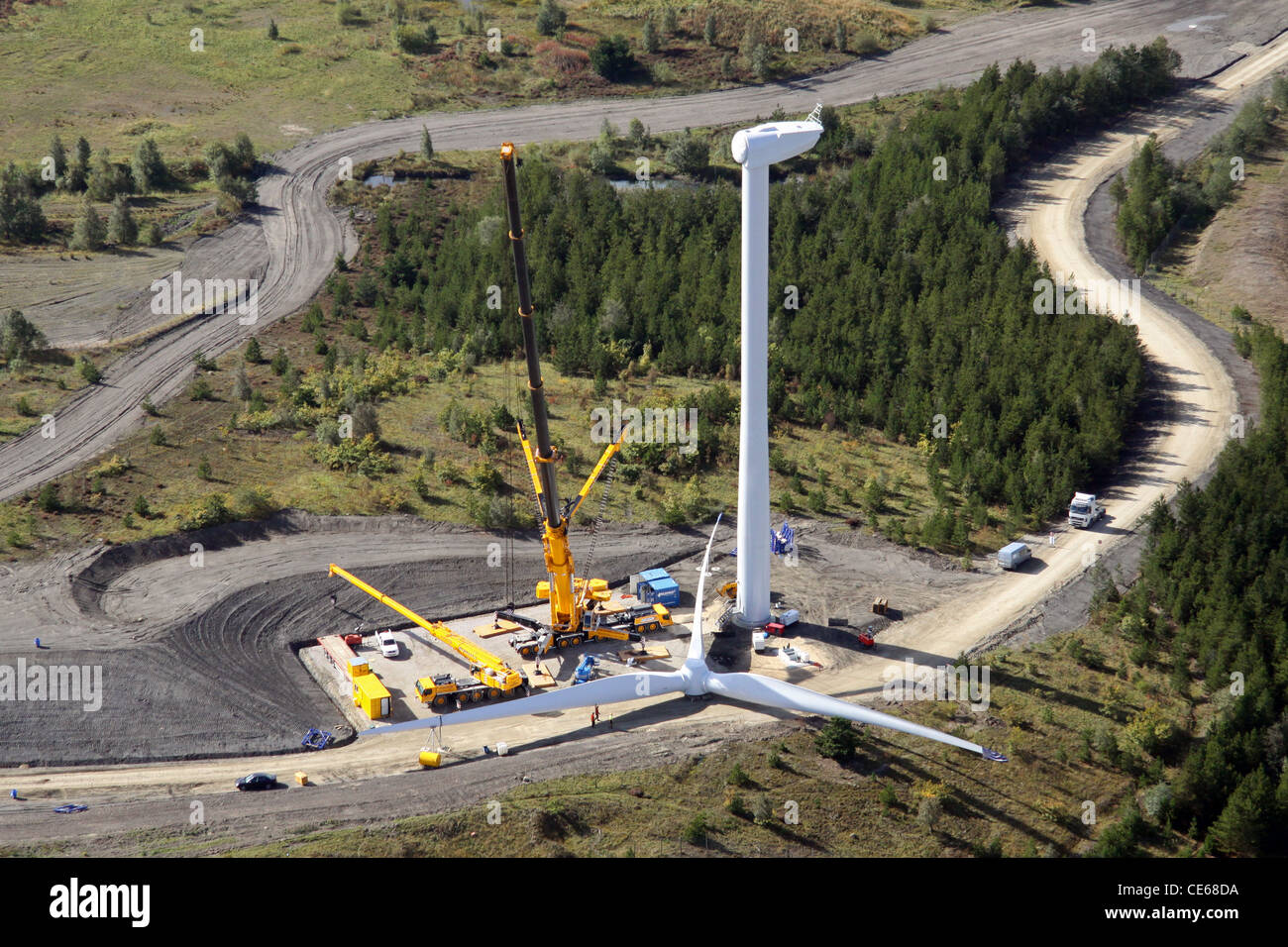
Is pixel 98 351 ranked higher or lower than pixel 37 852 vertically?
higher

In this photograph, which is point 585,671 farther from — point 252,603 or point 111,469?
point 111,469

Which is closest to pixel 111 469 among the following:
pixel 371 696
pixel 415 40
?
pixel 371 696

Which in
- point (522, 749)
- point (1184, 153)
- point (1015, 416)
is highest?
point (1184, 153)

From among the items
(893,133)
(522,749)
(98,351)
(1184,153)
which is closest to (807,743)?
(522,749)

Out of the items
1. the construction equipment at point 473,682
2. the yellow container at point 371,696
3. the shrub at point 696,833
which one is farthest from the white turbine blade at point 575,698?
the shrub at point 696,833

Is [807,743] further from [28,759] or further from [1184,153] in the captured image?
[1184,153]

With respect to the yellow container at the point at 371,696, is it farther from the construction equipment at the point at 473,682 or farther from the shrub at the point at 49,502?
the shrub at the point at 49,502
